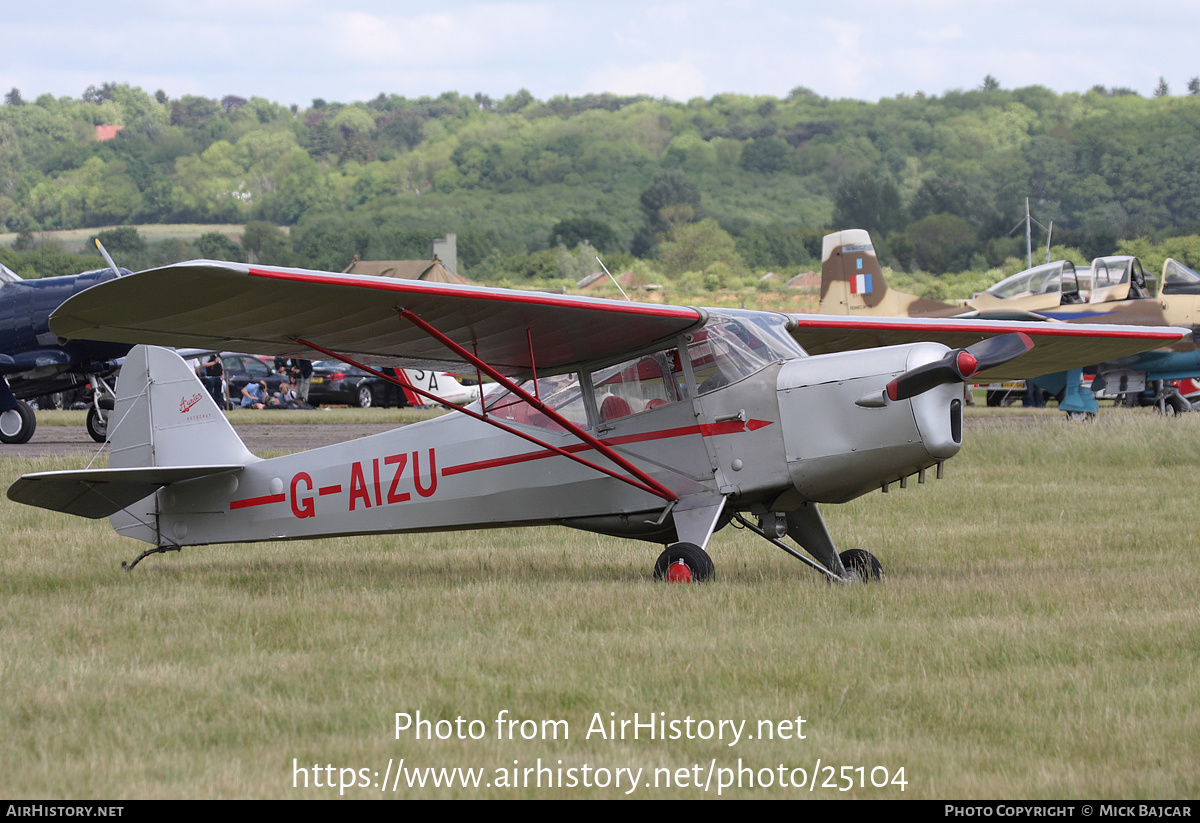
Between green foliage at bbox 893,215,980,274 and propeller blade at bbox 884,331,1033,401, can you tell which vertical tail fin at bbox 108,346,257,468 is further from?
green foliage at bbox 893,215,980,274

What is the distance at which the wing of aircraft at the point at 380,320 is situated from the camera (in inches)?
246

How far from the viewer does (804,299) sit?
90.9 meters

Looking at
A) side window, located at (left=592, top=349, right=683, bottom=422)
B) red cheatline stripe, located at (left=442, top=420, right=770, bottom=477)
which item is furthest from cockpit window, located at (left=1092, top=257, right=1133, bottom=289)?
red cheatline stripe, located at (left=442, top=420, right=770, bottom=477)

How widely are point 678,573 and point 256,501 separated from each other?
346cm

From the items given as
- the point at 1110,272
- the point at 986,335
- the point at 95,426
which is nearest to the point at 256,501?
the point at 986,335

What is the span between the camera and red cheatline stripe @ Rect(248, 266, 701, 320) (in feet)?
21.0

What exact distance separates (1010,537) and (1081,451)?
23.6 feet

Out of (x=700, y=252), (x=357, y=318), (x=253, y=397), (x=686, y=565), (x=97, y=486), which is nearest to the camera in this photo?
(x=357, y=318)

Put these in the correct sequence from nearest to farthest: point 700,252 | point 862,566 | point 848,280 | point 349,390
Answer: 1. point 862,566
2. point 848,280
3. point 349,390
4. point 700,252

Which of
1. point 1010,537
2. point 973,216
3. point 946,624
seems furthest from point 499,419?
point 973,216

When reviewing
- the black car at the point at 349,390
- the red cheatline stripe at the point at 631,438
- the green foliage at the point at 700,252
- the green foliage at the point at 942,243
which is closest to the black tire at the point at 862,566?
the red cheatline stripe at the point at 631,438

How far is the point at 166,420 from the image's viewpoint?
9250 mm

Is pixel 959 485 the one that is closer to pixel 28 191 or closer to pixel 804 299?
pixel 804 299

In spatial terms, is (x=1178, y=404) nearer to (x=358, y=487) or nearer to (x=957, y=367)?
(x=957, y=367)
